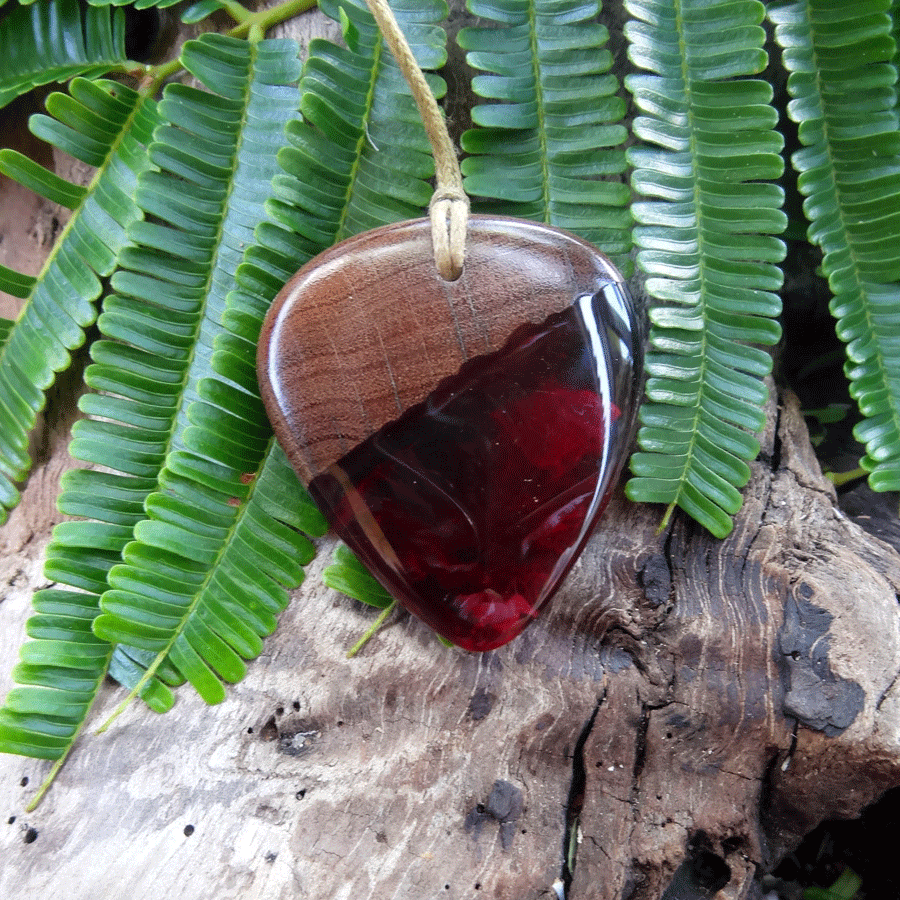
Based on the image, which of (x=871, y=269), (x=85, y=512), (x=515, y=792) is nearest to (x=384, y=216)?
(x=85, y=512)

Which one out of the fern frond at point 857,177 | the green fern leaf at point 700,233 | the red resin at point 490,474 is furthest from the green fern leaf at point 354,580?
the fern frond at point 857,177

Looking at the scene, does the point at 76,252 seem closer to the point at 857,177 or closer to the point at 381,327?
the point at 381,327

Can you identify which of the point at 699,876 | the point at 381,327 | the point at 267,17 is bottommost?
the point at 699,876

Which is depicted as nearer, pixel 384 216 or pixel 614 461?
pixel 614 461

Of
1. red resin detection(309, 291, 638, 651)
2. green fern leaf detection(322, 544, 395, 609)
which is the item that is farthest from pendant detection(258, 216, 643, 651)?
green fern leaf detection(322, 544, 395, 609)

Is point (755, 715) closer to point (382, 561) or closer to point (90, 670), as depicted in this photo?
point (382, 561)

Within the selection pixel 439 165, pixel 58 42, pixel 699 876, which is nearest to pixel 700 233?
pixel 439 165

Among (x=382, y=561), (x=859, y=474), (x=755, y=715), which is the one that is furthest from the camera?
(x=859, y=474)
